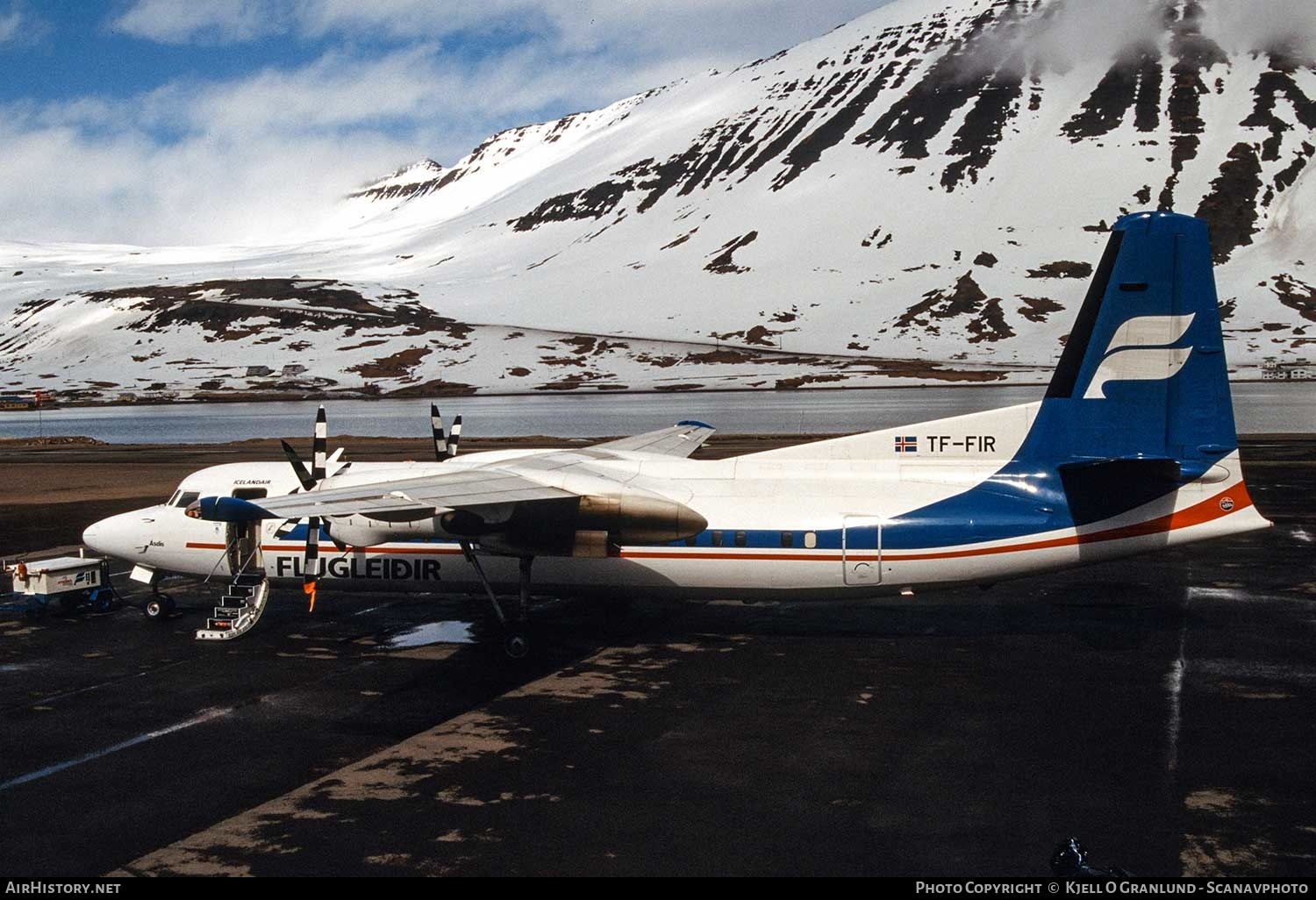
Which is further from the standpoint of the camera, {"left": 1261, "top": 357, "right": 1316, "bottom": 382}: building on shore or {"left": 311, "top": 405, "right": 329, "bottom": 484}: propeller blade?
{"left": 1261, "top": 357, "right": 1316, "bottom": 382}: building on shore

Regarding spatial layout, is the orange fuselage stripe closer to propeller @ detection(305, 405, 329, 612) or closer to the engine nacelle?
the engine nacelle

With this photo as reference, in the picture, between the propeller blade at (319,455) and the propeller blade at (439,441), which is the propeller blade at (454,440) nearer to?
the propeller blade at (439,441)

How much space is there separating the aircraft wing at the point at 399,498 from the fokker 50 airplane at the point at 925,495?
0.07 meters

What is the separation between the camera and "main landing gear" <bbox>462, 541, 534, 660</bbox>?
20.8 metres

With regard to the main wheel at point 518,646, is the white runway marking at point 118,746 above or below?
below

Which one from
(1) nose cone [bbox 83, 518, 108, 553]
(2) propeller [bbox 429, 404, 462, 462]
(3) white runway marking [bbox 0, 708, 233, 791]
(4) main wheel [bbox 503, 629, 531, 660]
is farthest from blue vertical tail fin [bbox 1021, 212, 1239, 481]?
(1) nose cone [bbox 83, 518, 108, 553]

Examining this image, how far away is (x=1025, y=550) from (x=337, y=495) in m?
12.5

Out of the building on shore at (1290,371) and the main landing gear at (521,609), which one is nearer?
the main landing gear at (521,609)

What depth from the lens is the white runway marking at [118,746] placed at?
14875mm

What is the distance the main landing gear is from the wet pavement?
18.3 inches

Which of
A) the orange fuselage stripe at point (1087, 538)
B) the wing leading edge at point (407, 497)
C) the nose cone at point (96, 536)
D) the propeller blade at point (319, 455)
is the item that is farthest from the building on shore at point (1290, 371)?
the nose cone at point (96, 536)

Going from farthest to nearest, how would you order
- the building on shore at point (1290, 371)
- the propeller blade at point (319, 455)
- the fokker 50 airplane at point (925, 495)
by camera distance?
the building on shore at point (1290, 371) < the propeller blade at point (319, 455) < the fokker 50 airplane at point (925, 495)

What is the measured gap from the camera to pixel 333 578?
2366 cm

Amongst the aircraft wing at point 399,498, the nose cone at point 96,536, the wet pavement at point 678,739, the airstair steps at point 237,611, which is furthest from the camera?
the nose cone at point 96,536
